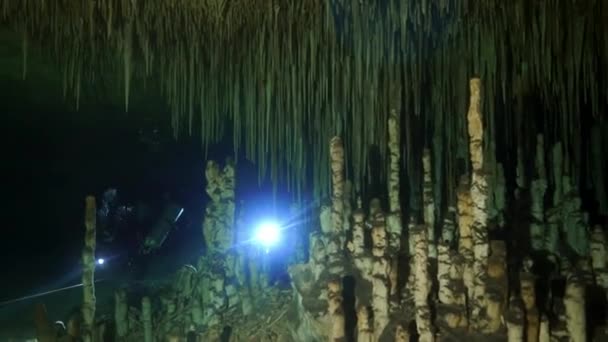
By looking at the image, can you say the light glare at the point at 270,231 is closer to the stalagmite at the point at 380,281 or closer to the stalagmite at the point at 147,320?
the stalagmite at the point at 147,320

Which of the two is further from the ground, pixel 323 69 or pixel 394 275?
pixel 323 69

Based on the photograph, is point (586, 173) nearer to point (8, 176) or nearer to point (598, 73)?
point (598, 73)

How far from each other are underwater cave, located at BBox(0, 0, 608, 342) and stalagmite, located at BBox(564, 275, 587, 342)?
11 millimetres

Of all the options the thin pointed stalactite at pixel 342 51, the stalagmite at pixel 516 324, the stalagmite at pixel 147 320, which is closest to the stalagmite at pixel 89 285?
the stalagmite at pixel 147 320

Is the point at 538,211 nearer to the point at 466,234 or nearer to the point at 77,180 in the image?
the point at 466,234

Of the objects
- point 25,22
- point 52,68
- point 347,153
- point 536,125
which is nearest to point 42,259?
point 52,68

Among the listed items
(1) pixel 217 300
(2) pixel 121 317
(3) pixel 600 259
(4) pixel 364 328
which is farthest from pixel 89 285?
(3) pixel 600 259

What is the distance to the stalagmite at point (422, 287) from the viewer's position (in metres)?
4.10

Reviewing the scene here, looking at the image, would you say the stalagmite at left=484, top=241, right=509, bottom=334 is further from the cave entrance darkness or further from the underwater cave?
the cave entrance darkness

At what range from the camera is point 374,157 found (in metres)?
7.44

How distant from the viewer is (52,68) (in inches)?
286

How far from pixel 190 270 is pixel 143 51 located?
215 cm

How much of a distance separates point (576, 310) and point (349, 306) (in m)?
1.65

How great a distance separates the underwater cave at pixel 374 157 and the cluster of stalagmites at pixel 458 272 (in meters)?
0.02
